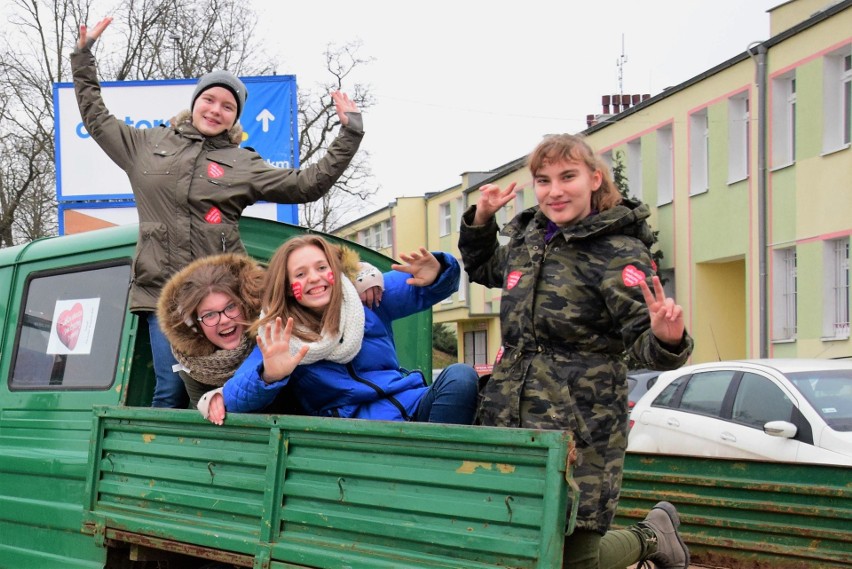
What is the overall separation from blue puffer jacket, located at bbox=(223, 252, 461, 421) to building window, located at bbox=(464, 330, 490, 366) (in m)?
39.7

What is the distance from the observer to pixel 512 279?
379 cm

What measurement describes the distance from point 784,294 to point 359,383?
1863 cm

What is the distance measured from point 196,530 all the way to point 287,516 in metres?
0.49

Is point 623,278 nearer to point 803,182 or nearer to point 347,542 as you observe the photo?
point 347,542

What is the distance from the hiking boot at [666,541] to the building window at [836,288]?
15.9 metres

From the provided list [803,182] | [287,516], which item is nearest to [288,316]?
[287,516]

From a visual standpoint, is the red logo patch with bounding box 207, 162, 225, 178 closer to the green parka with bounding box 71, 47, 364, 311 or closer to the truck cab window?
the green parka with bounding box 71, 47, 364, 311

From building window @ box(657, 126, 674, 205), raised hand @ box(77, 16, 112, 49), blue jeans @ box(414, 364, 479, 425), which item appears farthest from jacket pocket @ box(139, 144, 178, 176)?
building window @ box(657, 126, 674, 205)

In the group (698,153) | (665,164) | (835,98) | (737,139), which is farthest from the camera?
(665,164)

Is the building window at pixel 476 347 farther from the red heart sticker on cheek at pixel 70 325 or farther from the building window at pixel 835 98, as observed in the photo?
the red heart sticker on cheek at pixel 70 325

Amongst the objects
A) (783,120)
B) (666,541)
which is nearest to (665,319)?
(666,541)

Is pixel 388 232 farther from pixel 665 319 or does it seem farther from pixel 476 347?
pixel 665 319

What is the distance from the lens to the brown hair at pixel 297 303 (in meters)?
4.01

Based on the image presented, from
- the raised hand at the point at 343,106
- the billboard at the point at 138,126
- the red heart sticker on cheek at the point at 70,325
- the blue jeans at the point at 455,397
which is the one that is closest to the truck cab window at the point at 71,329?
the red heart sticker on cheek at the point at 70,325
